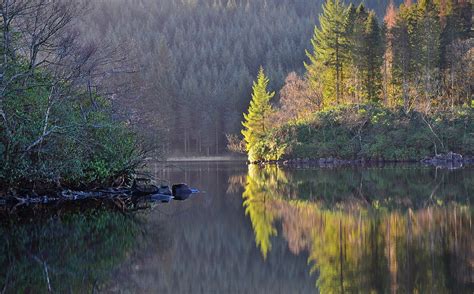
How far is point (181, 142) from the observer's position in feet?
283

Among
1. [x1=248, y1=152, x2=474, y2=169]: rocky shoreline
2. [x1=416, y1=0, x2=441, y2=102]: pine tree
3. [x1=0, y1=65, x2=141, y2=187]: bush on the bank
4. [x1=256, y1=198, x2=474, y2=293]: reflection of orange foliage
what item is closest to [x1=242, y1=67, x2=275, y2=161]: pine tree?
[x1=248, y1=152, x2=474, y2=169]: rocky shoreline

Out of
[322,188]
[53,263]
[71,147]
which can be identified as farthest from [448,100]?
[53,263]

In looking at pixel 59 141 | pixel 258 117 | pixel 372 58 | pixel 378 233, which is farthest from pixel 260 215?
pixel 258 117

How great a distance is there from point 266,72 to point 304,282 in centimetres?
8399

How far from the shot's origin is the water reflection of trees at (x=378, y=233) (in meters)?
8.04

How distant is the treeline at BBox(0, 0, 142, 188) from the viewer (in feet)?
60.1

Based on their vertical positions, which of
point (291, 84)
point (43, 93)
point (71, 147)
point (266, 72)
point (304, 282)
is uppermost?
point (266, 72)

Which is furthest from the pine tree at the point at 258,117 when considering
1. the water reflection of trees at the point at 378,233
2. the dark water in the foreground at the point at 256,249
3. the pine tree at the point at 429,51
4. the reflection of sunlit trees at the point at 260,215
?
the dark water in the foreground at the point at 256,249

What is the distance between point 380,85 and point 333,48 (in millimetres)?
5693

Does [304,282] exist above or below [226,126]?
below

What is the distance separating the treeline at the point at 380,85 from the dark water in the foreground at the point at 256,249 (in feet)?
102

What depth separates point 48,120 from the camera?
19844 mm

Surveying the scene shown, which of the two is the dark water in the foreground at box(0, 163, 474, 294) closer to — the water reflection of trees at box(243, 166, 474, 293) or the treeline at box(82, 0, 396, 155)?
the water reflection of trees at box(243, 166, 474, 293)

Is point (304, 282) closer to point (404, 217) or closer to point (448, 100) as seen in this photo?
point (404, 217)
